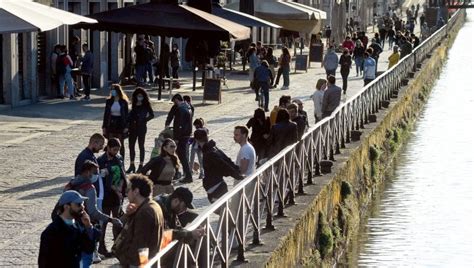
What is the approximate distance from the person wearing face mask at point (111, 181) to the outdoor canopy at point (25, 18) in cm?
609

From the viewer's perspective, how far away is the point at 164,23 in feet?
97.4

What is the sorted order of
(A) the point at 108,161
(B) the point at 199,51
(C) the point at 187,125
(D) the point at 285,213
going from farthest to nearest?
(B) the point at 199,51
(C) the point at 187,125
(D) the point at 285,213
(A) the point at 108,161

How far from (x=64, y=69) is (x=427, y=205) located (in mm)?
11381

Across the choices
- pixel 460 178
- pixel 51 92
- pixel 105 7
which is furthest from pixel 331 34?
pixel 460 178

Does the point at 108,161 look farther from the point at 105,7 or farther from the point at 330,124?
the point at 105,7

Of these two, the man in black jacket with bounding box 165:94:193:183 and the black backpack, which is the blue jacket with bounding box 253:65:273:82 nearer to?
the black backpack

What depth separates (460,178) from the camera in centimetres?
2853

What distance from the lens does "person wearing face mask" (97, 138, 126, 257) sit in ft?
46.5

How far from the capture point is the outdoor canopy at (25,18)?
20.2m

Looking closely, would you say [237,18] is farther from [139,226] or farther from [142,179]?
[139,226]

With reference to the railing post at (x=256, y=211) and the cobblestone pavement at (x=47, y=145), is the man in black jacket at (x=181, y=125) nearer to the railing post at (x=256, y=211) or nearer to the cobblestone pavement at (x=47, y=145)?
the cobblestone pavement at (x=47, y=145)

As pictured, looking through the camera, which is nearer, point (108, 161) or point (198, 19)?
point (108, 161)

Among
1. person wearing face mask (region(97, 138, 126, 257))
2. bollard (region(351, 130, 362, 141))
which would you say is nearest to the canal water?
bollard (region(351, 130, 362, 141))

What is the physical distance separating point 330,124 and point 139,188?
10.0 m
